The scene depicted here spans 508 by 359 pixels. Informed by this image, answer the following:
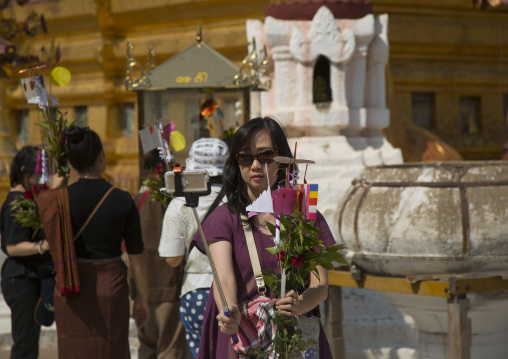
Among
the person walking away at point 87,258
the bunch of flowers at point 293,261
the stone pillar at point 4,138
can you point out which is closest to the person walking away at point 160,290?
the person walking away at point 87,258

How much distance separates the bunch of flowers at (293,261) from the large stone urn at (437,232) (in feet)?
5.60

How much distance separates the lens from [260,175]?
8.77 feet

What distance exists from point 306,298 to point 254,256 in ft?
0.64

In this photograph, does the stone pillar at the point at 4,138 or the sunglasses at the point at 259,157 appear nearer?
the sunglasses at the point at 259,157

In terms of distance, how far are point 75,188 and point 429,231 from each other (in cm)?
163

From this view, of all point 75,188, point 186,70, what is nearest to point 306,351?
point 75,188

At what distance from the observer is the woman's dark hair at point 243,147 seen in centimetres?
271

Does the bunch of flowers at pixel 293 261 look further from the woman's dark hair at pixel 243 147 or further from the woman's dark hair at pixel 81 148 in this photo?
the woman's dark hair at pixel 81 148

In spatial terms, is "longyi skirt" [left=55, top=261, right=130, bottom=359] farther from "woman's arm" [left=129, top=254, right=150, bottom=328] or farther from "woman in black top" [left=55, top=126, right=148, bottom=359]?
"woman's arm" [left=129, top=254, right=150, bottom=328]

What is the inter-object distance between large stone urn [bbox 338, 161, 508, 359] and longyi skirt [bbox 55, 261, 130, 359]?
53.4 inches

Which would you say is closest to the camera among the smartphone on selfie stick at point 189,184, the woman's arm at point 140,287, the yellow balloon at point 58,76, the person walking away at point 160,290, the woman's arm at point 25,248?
the smartphone on selfie stick at point 189,184

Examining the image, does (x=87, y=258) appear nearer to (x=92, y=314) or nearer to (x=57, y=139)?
(x=92, y=314)

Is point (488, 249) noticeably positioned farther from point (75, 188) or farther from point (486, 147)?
point (486, 147)

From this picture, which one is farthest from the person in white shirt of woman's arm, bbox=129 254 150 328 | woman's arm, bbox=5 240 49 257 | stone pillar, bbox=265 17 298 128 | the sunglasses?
stone pillar, bbox=265 17 298 128
